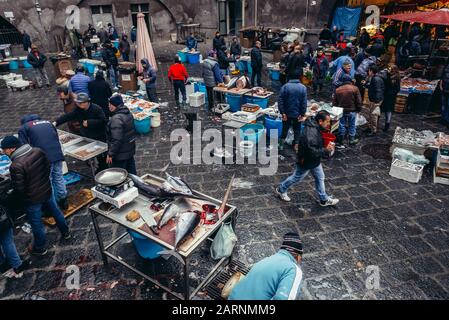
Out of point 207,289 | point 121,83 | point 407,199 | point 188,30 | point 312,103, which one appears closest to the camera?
point 207,289

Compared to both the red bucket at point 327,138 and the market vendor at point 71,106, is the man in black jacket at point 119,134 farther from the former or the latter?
the red bucket at point 327,138

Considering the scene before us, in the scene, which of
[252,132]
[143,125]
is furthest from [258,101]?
[143,125]

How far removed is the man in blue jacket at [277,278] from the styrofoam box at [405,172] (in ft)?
16.4

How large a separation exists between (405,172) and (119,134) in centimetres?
620

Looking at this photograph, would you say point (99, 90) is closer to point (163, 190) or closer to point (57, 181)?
point (57, 181)

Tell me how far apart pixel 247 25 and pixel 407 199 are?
66.5 ft

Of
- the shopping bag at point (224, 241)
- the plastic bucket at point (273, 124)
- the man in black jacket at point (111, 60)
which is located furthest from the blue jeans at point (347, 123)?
the man in black jacket at point (111, 60)

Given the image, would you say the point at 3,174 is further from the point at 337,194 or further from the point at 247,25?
the point at 247,25

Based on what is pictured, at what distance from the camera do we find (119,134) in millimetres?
5711

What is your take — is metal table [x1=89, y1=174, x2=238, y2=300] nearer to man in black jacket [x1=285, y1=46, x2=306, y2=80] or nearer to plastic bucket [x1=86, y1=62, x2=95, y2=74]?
man in black jacket [x1=285, y1=46, x2=306, y2=80]

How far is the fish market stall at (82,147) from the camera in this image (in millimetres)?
6461

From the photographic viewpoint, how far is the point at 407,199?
636 cm

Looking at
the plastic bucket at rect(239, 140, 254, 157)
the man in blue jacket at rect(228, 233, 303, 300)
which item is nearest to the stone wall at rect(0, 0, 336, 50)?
the plastic bucket at rect(239, 140, 254, 157)
